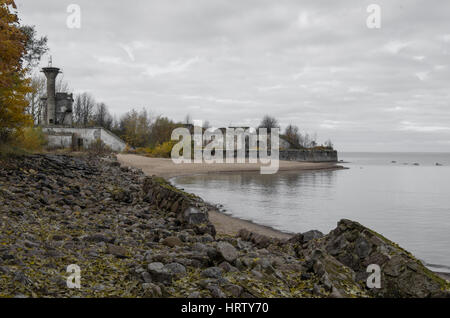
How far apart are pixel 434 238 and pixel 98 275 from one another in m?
13.3

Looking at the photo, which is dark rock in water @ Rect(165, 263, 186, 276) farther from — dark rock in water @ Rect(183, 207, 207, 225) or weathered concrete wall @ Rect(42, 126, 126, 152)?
weathered concrete wall @ Rect(42, 126, 126, 152)

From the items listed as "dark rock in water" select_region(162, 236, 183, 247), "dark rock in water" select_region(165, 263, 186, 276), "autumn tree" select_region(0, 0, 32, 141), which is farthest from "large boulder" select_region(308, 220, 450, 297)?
"autumn tree" select_region(0, 0, 32, 141)

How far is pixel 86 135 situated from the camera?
5250 centimetres

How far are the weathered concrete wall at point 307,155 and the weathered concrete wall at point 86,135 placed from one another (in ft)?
143

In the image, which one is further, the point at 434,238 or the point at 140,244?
the point at 434,238

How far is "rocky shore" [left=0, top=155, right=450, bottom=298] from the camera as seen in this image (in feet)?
15.5

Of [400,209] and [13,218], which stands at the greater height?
[13,218]

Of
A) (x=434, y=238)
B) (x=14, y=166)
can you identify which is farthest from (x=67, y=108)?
(x=434, y=238)

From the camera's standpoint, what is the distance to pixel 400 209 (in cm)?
2161

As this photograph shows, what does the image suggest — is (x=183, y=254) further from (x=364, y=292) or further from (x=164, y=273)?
(x=364, y=292)

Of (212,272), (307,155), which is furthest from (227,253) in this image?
(307,155)

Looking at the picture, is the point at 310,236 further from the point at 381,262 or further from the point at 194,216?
the point at 194,216

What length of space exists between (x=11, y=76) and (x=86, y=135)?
37.1 meters
